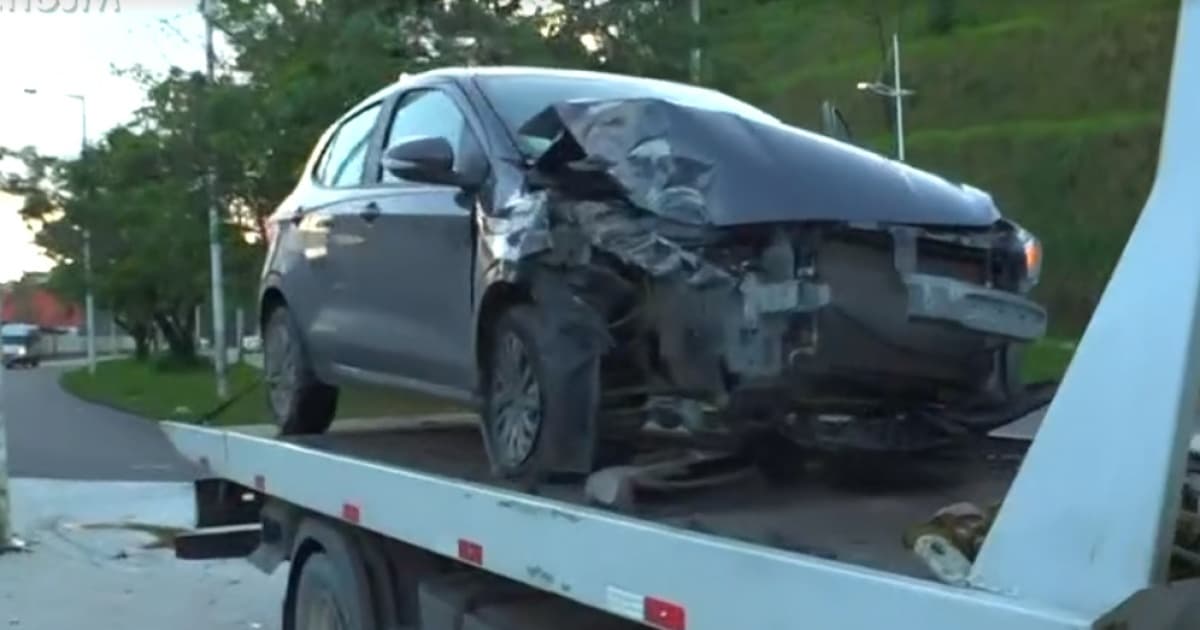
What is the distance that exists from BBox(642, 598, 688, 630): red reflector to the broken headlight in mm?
1561

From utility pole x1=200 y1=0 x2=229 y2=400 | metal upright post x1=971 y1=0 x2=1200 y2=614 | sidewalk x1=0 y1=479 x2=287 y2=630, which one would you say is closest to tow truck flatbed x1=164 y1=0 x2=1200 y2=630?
metal upright post x1=971 y1=0 x2=1200 y2=614

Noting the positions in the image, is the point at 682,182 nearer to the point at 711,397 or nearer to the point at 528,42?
the point at 711,397

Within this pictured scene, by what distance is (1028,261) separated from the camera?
5.23 meters

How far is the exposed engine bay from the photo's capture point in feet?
16.4

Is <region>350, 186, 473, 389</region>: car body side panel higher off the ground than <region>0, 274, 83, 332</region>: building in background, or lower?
higher

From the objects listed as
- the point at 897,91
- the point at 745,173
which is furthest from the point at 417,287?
the point at 897,91

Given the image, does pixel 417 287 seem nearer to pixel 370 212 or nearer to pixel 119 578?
pixel 370 212

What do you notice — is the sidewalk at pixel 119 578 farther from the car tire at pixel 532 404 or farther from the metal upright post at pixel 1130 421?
the metal upright post at pixel 1130 421

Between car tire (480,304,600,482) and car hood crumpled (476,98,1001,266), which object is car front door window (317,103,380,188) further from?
car hood crumpled (476,98,1001,266)

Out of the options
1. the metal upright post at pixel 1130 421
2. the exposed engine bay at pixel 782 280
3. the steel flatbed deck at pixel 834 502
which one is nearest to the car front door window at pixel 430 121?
the exposed engine bay at pixel 782 280

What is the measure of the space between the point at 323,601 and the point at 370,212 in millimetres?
1600

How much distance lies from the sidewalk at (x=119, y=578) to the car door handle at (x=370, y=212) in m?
2.31

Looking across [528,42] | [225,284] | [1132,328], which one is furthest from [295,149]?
[1132,328]

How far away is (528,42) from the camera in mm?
18953
